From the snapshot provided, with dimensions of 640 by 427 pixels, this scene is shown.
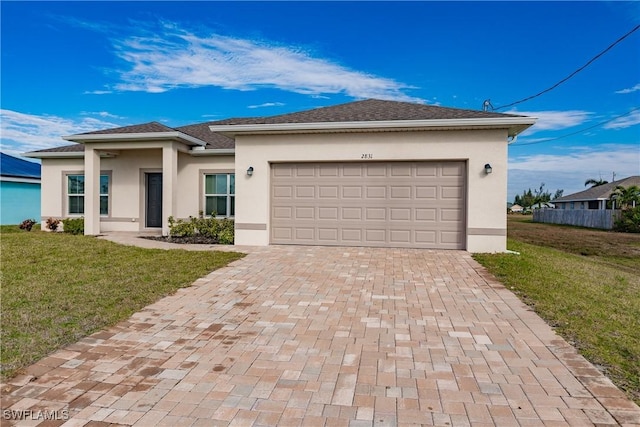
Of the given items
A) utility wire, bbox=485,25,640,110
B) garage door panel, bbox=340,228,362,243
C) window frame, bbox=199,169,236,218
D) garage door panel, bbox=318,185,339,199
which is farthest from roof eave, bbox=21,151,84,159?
utility wire, bbox=485,25,640,110

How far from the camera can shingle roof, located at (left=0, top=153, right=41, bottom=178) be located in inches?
816

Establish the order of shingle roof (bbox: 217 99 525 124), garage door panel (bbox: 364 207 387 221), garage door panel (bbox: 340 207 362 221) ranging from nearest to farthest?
shingle roof (bbox: 217 99 525 124) → garage door panel (bbox: 364 207 387 221) → garage door panel (bbox: 340 207 362 221)

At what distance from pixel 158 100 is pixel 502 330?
2037 cm

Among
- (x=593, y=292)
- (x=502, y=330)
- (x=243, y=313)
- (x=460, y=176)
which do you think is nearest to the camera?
(x=502, y=330)

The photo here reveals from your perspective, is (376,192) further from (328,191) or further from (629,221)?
(629,221)

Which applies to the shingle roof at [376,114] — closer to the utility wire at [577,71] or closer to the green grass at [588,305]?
the green grass at [588,305]

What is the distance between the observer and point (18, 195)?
2052 cm

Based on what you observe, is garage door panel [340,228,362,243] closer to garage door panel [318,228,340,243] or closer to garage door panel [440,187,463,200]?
garage door panel [318,228,340,243]

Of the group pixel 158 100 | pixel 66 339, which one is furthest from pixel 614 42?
pixel 158 100

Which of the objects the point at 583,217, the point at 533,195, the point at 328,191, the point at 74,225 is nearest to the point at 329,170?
the point at 328,191

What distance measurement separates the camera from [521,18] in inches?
487

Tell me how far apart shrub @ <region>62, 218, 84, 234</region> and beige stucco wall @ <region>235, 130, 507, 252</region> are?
6.95 metres

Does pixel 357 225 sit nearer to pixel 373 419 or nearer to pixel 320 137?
pixel 320 137

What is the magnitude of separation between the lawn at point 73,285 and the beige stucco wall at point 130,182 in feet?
11.7
